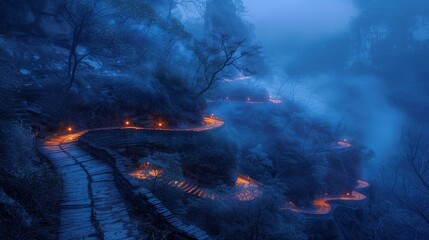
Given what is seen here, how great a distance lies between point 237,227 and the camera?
10.9 meters

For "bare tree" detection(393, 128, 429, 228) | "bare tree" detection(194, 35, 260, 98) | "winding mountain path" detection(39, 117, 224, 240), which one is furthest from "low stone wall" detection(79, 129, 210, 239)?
"bare tree" detection(194, 35, 260, 98)

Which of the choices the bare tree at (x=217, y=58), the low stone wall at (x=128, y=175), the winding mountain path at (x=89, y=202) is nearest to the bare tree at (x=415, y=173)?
the low stone wall at (x=128, y=175)

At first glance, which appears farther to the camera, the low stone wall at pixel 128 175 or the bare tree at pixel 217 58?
the bare tree at pixel 217 58

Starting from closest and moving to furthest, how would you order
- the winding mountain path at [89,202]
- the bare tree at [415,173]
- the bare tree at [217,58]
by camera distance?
the bare tree at [415,173], the winding mountain path at [89,202], the bare tree at [217,58]

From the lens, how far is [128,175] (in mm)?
7164

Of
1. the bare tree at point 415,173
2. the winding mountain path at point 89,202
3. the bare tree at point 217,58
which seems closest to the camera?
the bare tree at point 415,173

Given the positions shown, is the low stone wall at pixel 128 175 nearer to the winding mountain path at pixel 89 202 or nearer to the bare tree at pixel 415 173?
the winding mountain path at pixel 89 202

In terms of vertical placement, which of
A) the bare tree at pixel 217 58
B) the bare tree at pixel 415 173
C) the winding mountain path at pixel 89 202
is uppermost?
the bare tree at pixel 217 58

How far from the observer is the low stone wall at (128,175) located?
16.8ft

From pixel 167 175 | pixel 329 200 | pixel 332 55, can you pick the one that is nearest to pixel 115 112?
pixel 167 175

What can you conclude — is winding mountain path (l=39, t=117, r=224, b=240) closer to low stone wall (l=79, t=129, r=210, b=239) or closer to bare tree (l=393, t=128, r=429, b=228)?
low stone wall (l=79, t=129, r=210, b=239)

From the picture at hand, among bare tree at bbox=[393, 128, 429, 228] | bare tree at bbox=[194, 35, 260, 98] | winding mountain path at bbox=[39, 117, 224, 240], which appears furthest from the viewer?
bare tree at bbox=[194, 35, 260, 98]

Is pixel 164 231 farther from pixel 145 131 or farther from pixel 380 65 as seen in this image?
pixel 380 65

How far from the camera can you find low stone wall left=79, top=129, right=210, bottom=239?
5.13 m
